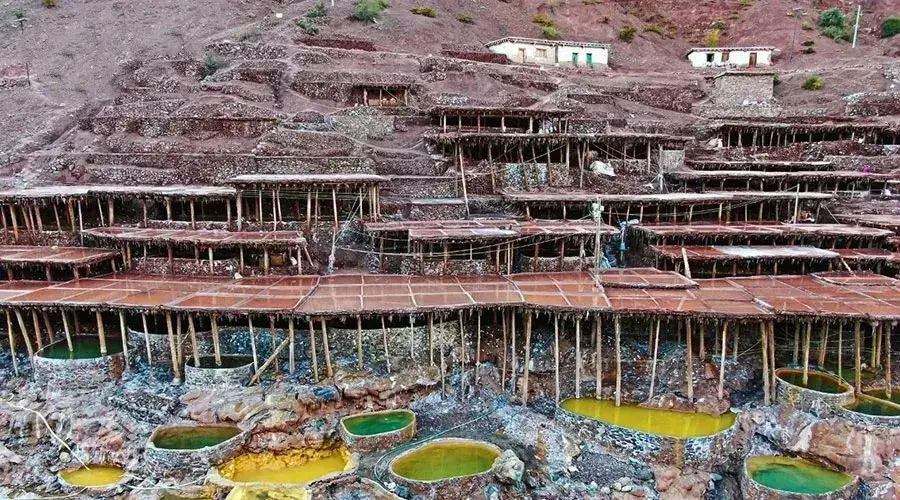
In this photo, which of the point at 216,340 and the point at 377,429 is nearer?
the point at 377,429

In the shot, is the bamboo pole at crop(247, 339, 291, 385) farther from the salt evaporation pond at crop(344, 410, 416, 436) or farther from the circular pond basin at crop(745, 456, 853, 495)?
the circular pond basin at crop(745, 456, 853, 495)

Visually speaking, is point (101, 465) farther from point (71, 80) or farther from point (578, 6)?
point (578, 6)

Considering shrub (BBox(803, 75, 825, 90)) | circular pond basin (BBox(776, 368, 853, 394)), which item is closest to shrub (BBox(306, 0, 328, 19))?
shrub (BBox(803, 75, 825, 90))

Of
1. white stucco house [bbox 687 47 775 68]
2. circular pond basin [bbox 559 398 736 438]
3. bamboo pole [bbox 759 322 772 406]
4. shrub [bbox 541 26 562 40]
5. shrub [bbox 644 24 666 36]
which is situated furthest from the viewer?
shrub [bbox 644 24 666 36]

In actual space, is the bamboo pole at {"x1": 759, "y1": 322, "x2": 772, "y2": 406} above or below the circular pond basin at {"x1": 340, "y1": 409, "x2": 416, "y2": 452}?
above

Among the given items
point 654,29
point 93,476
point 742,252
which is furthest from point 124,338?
point 654,29

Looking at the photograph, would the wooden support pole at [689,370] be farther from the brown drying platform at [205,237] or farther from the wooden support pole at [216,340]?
the wooden support pole at [216,340]

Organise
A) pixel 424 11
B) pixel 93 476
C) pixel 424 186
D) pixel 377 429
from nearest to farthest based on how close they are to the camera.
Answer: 1. pixel 93 476
2. pixel 377 429
3. pixel 424 186
4. pixel 424 11

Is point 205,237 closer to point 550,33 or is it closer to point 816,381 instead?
point 816,381
